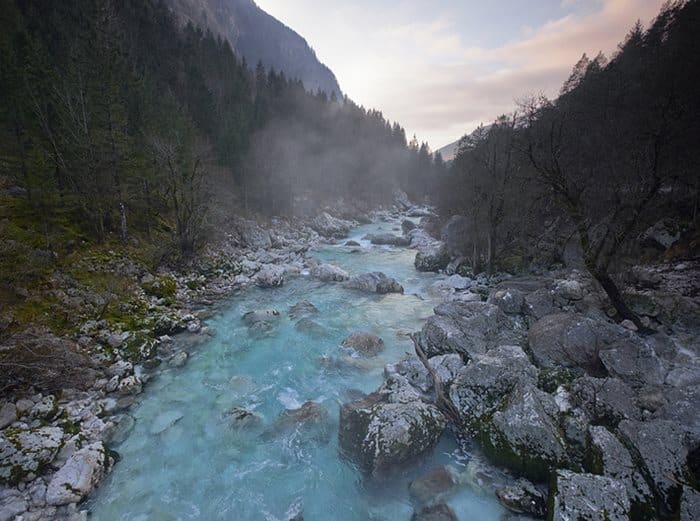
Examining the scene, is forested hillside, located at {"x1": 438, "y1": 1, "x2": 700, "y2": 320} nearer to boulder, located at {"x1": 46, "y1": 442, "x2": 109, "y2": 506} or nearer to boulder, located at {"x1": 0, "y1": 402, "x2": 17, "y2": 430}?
boulder, located at {"x1": 46, "y1": 442, "x2": 109, "y2": 506}

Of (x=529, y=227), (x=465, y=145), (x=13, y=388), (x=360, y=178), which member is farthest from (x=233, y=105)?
(x=13, y=388)

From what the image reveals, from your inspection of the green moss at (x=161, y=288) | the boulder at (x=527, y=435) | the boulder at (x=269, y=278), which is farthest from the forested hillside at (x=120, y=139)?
the boulder at (x=527, y=435)

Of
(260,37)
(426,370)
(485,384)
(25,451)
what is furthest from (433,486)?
(260,37)

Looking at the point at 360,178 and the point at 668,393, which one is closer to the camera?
the point at 668,393

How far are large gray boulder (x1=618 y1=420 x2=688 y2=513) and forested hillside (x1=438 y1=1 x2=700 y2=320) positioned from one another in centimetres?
567

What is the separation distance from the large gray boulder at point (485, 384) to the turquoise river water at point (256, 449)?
0.97 metres

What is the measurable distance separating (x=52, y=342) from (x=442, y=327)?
12.5 m

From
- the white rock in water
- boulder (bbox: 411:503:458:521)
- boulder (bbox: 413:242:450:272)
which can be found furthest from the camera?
boulder (bbox: 413:242:450:272)

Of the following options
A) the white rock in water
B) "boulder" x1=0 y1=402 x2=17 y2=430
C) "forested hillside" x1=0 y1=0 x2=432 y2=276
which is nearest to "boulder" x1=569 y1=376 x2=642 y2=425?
the white rock in water

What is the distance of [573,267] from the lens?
17406 mm

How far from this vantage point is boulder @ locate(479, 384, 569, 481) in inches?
247

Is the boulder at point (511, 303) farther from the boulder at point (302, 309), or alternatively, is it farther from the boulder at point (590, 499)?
the boulder at point (302, 309)

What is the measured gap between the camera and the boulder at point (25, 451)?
20.2ft

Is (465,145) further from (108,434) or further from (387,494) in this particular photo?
(108,434)
